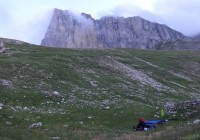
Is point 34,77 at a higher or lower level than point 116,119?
higher

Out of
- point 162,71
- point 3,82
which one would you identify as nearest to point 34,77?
point 3,82

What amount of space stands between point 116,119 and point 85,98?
1012 centimetres

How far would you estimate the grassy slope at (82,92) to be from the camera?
3684cm

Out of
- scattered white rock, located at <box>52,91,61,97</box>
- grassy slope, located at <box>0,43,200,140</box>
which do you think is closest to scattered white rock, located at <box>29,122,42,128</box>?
grassy slope, located at <box>0,43,200,140</box>

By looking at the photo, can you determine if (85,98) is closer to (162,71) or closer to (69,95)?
(69,95)

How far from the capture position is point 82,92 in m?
55.4

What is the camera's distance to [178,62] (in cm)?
10656

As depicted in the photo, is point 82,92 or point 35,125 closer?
point 35,125

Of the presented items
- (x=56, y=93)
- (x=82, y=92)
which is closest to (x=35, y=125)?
(x=56, y=93)

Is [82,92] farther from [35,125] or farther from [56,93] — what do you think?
[35,125]

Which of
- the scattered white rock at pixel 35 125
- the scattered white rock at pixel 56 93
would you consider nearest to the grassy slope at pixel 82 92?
the scattered white rock at pixel 56 93

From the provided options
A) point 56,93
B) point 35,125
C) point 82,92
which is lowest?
point 35,125

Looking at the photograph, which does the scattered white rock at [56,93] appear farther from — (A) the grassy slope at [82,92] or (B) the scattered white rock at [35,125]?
(B) the scattered white rock at [35,125]

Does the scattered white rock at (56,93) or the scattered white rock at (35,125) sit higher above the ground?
the scattered white rock at (56,93)
